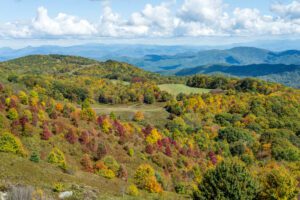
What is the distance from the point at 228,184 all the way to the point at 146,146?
4776 centimetres

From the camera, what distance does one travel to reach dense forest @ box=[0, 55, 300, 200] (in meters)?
35.3

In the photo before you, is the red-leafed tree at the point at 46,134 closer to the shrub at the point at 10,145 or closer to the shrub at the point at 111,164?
the shrub at the point at 111,164

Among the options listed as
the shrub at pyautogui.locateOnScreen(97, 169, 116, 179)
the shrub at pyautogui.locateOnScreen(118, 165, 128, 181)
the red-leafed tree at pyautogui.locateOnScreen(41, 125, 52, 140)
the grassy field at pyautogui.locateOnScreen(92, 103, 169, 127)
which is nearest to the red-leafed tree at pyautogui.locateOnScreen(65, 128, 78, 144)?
the red-leafed tree at pyautogui.locateOnScreen(41, 125, 52, 140)

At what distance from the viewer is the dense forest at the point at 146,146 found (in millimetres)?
35281

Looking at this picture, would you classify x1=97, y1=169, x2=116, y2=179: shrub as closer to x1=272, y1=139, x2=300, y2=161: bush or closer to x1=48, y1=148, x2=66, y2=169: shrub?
x1=48, y1=148, x2=66, y2=169: shrub

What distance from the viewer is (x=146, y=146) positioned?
8119 centimetres

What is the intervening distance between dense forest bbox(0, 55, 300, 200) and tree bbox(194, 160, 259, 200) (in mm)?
107

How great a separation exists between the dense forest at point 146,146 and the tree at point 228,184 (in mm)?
107

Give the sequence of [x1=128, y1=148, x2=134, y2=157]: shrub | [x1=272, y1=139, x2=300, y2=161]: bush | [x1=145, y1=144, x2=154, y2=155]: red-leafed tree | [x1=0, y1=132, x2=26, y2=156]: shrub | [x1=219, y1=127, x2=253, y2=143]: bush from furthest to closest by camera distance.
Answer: [x1=219, y1=127, x2=253, y2=143]: bush < [x1=272, y1=139, x2=300, y2=161]: bush < [x1=145, y1=144, x2=154, y2=155]: red-leafed tree < [x1=128, y1=148, x2=134, y2=157]: shrub < [x1=0, y1=132, x2=26, y2=156]: shrub

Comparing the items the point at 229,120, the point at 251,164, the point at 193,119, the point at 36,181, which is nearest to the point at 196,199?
the point at 36,181

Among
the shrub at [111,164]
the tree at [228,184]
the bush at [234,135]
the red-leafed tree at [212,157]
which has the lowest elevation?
the bush at [234,135]

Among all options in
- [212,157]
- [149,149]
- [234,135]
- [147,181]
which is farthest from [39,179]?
[234,135]

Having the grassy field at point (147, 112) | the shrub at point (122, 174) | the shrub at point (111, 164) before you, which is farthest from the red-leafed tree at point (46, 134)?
the grassy field at point (147, 112)

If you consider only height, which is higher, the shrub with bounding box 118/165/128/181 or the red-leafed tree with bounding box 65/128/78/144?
the red-leafed tree with bounding box 65/128/78/144
